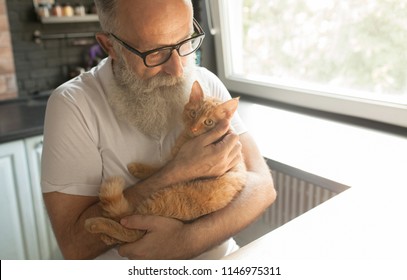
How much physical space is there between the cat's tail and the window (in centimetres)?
111

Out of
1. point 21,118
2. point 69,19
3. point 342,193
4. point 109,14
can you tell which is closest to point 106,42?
point 109,14

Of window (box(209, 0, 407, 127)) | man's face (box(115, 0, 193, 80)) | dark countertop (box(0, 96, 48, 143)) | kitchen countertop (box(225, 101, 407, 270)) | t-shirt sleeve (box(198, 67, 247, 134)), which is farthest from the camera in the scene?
dark countertop (box(0, 96, 48, 143))

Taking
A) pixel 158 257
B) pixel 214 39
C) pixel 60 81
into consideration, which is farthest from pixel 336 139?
pixel 60 81

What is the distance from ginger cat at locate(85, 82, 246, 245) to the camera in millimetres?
730

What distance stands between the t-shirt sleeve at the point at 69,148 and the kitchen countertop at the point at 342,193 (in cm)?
40

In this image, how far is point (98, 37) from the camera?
87 cm

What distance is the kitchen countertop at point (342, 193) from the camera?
63 cm

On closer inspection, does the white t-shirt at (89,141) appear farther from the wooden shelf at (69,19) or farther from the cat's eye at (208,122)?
the wooden shelf at (69,19)

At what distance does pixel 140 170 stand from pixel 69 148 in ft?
0.54

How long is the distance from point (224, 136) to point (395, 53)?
0.92 meters

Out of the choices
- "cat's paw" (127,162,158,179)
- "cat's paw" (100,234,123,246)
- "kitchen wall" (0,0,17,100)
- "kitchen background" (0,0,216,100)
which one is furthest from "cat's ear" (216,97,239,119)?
"kitchen wall" (0,0,17,100)

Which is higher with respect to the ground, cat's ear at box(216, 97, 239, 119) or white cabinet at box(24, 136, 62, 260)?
cat's ear at box(216, 97, 239, 119)

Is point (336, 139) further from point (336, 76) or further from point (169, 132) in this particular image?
point (169, 132)

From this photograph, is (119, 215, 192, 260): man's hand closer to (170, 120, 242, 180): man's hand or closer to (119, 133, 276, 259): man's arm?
(119, 133, 276, 259): man's arm
